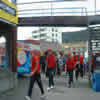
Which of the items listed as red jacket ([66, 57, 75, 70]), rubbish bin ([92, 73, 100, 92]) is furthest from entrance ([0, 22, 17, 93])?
rubbish bin ([92, 73, 100, 92])

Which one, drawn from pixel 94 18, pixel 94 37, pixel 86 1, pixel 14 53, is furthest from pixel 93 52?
pixel 14 53

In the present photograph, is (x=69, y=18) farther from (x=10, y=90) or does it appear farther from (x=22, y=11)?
(x=10, y=90)

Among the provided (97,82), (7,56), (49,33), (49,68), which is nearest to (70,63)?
(49,68)

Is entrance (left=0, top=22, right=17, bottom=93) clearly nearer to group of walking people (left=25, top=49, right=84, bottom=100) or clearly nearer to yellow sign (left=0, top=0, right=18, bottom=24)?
yellow sign (left=0, top=0, right=18, bottom=24)

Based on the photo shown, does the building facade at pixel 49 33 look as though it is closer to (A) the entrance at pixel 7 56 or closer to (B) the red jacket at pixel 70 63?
(B) the red jacket at pixel 70 63

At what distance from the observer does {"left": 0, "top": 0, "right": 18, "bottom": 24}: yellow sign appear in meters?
7.69

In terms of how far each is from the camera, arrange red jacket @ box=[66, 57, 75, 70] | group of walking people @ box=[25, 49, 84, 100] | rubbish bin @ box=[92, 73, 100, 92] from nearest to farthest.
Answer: group of walking people @ box=[25, 49, 84, 100] → rubbish bin @ box=[92, 73, 100, 92] → red jacket @ box=[66, 57, 75, 70]

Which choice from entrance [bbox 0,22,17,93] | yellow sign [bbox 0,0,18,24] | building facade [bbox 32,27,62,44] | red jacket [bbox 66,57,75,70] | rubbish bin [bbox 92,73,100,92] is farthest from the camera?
building facade [bbox 32,27,62,44]

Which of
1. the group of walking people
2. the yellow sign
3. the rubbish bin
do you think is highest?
the yellow sign

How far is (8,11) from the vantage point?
8320 millimetres

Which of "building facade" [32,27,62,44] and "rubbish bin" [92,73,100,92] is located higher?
"building facade" [32,27,62,44]

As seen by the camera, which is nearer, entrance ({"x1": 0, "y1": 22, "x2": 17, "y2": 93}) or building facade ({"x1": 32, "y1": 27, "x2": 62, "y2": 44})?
entrance ({"x1": 0, "y1": 22, "x2": 17, "y2": 93})

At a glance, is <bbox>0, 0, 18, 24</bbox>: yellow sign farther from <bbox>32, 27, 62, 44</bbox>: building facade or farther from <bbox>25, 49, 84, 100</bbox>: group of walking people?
<bbox>32, 27, 62, 44</bbox>: building facade

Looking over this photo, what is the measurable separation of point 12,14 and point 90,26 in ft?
13.3
